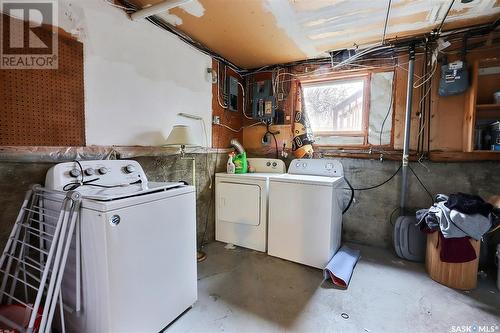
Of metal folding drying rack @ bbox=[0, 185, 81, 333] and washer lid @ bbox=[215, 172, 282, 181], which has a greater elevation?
washer lid @ bbox=[215, 172, 282, 181]

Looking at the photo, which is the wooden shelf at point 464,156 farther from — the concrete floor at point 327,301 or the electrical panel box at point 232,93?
the electrical panel box at point 232,93

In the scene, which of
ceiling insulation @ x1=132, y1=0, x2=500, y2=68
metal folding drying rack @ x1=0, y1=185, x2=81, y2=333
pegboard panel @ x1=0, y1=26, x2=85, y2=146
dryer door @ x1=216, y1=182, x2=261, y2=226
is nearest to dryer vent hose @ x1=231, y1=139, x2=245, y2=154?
dryer door @ x1=216, y1=182, x2=261, y2=226

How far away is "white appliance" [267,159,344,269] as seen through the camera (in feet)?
6.95

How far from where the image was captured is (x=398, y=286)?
1.92 meters

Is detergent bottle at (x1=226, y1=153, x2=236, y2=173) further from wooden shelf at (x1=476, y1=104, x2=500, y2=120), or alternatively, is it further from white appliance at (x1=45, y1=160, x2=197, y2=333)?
wooden shelf at (x1=476, y1=104, x2=500, y2=120)

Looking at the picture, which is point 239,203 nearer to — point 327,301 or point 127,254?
point 327,301

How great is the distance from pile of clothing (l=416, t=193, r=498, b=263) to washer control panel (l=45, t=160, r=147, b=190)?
2.49m

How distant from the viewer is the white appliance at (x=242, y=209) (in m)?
2.46

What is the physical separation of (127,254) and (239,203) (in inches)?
58.3

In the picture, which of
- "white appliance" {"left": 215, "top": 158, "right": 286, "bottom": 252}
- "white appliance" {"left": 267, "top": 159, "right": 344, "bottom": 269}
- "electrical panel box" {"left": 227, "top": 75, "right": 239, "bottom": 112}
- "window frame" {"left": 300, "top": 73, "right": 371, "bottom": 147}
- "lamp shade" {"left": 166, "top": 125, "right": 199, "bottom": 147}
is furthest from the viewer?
"electrical panel box" {"left": 227, "top": 75, "right": 239, "bottom": 112}

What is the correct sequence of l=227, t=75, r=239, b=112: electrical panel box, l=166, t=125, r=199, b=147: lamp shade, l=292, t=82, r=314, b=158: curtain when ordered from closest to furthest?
l=166, t=125, r=199, b=147: lamp shade, l=292, t=82, r=314, b=158: curtain, l=227, t=75, r=239, b=112: electrical panel box

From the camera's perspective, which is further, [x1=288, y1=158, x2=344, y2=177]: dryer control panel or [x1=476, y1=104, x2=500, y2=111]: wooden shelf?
[x1=288, y1=158, x2=344, y2=177]: dryer control panel

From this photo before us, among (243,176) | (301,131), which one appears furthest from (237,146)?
(301,131)

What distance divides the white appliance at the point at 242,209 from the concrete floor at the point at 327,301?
0.38m
